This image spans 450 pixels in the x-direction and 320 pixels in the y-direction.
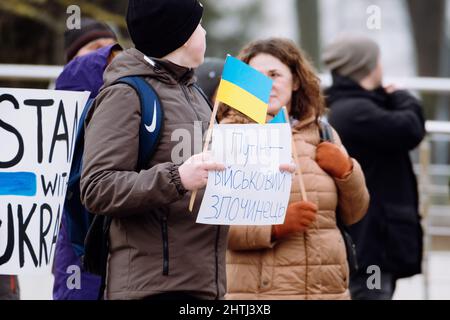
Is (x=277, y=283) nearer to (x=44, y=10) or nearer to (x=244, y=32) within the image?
(x=44, y=10)

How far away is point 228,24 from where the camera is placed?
773 inches

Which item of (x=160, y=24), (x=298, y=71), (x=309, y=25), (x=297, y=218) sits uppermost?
(x=160, y=24)

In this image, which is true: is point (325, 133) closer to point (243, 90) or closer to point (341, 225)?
point (341, 225)

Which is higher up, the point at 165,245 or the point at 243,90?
the point at 243,90

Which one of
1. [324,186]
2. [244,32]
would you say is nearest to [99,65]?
[324,186]

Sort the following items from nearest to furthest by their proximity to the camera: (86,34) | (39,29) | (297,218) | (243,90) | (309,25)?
(243,90) < (297,218) < (86,34) < (39,29) < (309,25)

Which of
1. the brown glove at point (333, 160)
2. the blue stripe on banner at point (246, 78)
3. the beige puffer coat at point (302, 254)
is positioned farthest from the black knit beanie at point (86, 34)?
the blue stripe on banner at point (246, 78)

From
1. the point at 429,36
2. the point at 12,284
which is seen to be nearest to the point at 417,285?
the point at 12,284

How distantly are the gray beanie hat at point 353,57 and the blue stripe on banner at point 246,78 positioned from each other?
2.18m

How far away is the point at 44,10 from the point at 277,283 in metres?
10.7

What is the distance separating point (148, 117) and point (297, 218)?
1073mm

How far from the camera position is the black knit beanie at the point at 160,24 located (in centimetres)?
406

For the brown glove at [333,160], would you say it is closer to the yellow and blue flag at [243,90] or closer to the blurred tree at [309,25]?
the yellow and blue flag at [243,90]
